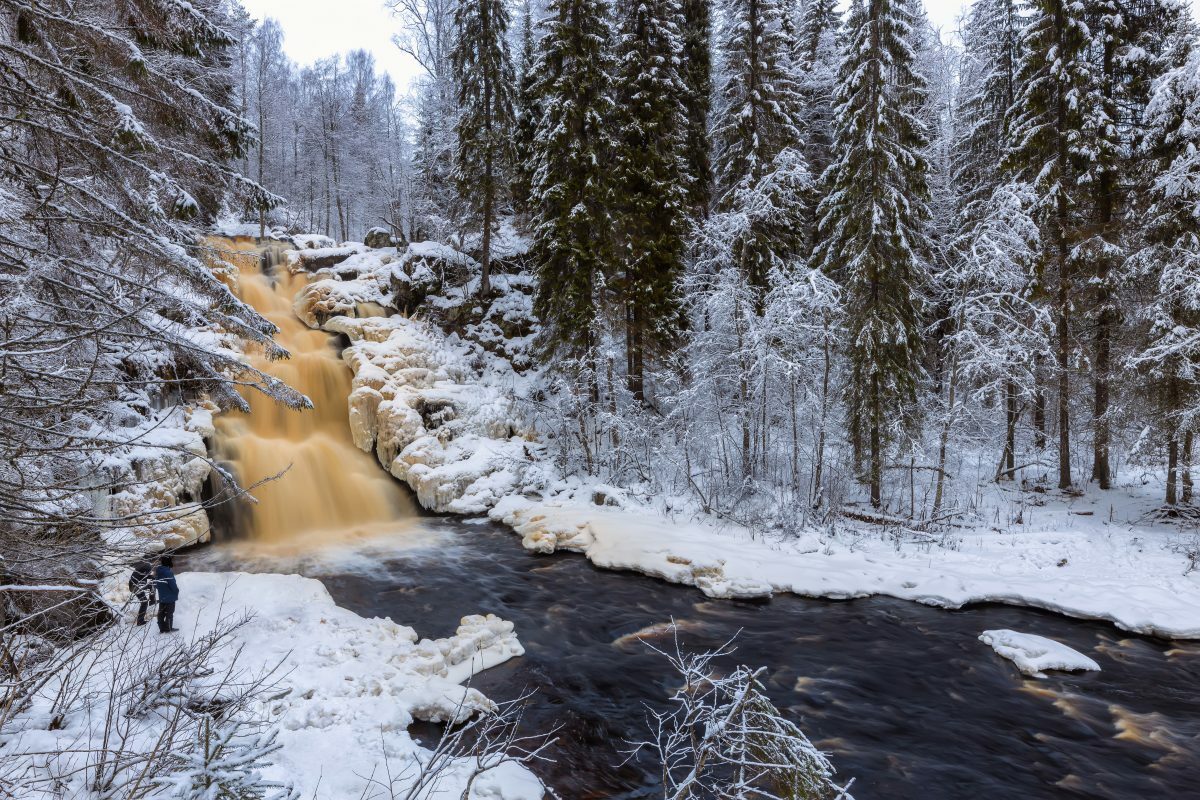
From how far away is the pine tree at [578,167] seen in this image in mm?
16531

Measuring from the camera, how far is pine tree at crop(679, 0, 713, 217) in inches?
776

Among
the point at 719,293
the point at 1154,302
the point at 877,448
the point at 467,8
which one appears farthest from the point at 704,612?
the point at 467,8

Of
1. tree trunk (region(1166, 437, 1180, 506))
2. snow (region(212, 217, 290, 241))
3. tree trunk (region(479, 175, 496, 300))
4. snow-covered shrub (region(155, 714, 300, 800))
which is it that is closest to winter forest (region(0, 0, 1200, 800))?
snow-covered shrub (region(155, 714, 300, 800))

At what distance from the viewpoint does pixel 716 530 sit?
13266 millimetres

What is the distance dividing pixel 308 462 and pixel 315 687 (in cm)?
973

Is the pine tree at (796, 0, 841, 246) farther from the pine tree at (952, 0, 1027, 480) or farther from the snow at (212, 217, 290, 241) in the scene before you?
the snow at (212, 217, 290, 241)

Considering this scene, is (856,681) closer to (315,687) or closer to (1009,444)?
(315,687)

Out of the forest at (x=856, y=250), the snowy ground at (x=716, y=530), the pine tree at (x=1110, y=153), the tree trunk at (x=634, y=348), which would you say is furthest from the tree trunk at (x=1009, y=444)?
Answer: the tree trunk at (x=634, y=348)

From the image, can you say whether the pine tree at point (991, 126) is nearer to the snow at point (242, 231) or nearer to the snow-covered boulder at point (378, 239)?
the snow-covered boulder at point (378, 239)

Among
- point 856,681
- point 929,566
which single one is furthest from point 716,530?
point 856,681

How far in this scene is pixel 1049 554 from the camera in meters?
11.0

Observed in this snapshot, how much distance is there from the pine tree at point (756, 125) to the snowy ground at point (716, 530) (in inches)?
274

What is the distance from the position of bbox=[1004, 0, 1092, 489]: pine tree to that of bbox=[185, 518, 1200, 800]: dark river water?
27.6ft

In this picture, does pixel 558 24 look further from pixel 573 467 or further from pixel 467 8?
pixel 573 467
